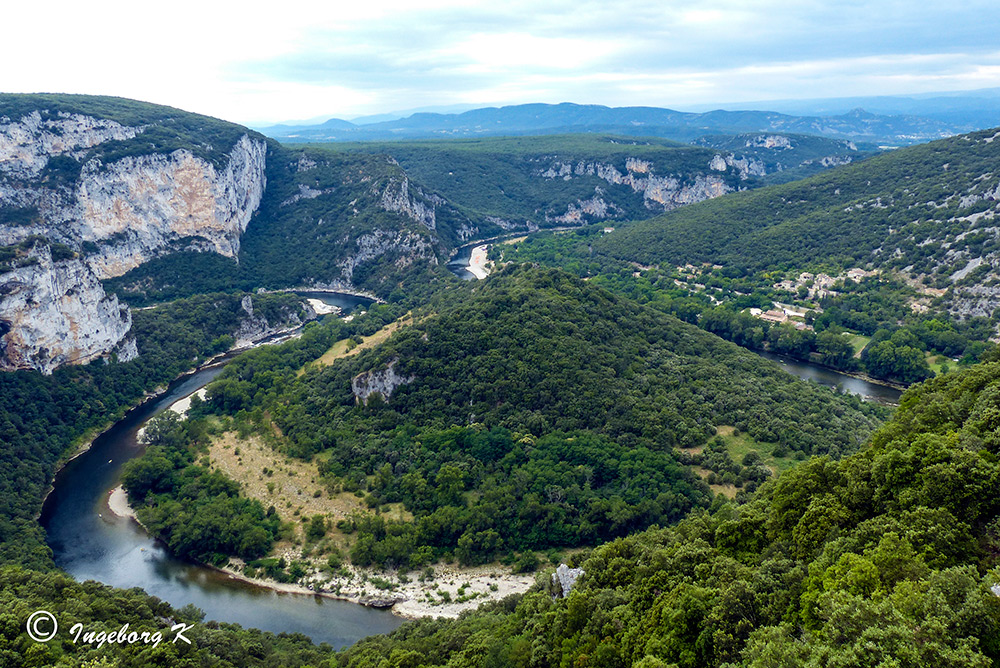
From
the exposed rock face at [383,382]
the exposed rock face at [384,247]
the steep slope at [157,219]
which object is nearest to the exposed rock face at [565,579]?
the exposed rock face at [383,382]

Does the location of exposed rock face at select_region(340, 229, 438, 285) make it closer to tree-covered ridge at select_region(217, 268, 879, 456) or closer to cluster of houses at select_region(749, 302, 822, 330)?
tree-covered ridge at select_region(217, 268, 879, 456)

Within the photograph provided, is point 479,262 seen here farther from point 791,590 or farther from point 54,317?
point 791,590

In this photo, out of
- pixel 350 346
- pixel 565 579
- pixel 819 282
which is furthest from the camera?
pixel 819 282

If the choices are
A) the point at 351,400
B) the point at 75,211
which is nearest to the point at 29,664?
the point at 351,400

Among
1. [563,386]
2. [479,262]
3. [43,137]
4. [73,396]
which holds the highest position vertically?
[43,137]

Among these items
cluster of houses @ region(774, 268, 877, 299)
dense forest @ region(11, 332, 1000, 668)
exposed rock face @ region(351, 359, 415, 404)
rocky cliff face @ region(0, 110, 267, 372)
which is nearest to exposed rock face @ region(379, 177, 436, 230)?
rocky cliff face @ region(0, 110, 267, 372)

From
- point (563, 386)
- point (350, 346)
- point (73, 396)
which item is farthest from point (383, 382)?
point (73, 396)

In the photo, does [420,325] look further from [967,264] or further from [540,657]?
[967,264]
